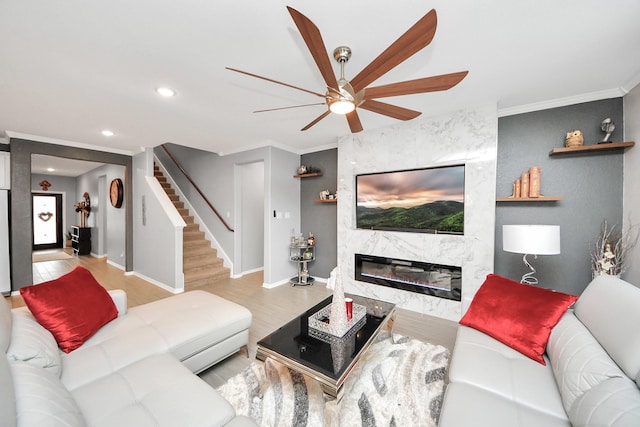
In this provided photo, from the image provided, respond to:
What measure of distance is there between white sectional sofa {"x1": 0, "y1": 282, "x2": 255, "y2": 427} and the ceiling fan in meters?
1.52

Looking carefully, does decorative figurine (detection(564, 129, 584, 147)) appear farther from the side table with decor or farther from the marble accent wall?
the side table with decor

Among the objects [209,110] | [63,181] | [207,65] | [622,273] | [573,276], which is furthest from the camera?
[63,181]

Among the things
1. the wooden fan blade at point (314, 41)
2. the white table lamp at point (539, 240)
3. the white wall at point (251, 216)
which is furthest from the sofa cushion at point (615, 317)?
the white wall at point (251, 216)

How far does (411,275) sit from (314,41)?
297cm

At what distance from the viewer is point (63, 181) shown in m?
7.89

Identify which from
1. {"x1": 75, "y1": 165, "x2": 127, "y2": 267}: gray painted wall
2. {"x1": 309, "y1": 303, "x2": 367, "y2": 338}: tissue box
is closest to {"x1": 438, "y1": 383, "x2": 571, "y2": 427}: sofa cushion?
{"x1": 309, "y1": 303, "x2": 367, "y2": 338}: tissue box

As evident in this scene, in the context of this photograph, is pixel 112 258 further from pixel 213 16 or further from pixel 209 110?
pixel 213 16

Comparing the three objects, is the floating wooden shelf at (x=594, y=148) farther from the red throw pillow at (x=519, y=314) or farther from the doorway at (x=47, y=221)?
the doorway at (x=47, y=221)

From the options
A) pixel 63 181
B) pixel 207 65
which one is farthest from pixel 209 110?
pixel 63 181

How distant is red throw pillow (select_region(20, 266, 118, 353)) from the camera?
1.55 meters

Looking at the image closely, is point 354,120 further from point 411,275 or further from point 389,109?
point 411,275

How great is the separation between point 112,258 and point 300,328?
623cm

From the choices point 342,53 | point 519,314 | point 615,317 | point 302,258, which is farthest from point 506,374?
point 302,258

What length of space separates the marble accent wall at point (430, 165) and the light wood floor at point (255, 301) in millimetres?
451
